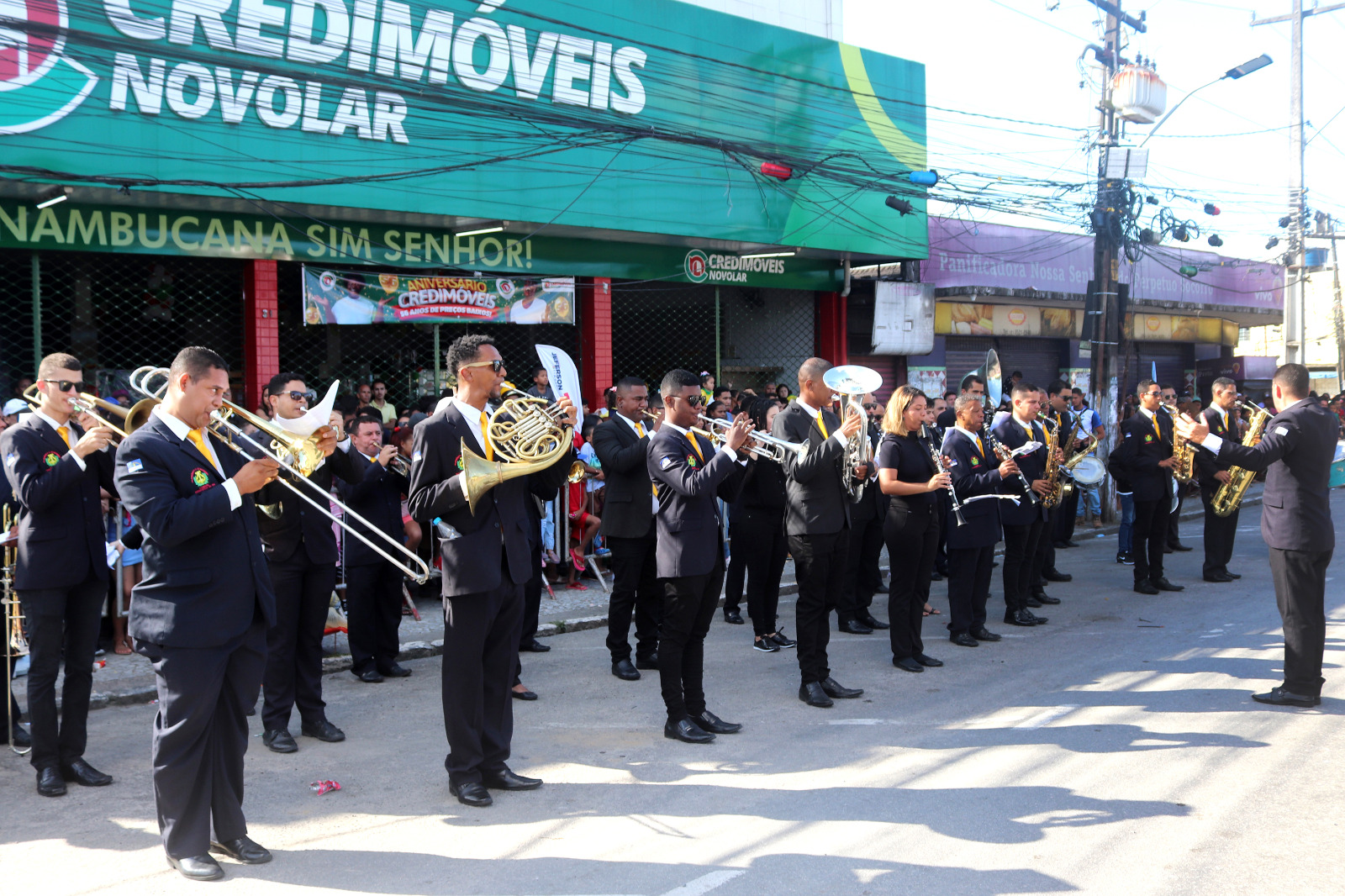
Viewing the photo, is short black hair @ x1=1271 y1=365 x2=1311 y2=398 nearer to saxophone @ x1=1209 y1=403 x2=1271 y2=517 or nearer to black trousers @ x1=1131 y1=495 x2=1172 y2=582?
black trousers @ x1=1131 y1=495 x2=1172 y2=582

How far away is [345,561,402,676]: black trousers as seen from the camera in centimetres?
740

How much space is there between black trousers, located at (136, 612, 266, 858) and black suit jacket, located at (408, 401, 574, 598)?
96 cm

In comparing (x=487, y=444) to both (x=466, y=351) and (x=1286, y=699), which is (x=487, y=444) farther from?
(x=1286, y=699)

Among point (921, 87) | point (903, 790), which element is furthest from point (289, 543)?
point (921, 87)

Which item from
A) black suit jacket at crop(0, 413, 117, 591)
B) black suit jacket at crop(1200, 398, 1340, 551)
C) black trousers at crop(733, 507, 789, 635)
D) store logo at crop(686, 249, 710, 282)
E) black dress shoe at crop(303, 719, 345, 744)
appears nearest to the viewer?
black suit jacket at crop(0, 413, 117, 591)

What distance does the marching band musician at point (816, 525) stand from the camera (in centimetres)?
668

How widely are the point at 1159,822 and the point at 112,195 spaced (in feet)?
34.0

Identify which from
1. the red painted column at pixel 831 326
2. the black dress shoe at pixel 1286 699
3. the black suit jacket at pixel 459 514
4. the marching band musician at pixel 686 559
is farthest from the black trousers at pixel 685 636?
the red painted column at pixel 831 326

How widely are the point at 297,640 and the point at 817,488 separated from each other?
3.22 metres

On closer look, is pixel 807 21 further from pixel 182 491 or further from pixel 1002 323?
pixel 182 491

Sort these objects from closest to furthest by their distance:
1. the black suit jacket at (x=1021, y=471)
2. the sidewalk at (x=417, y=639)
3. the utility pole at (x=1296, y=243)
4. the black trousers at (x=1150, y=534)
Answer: the sidewalk at (x=417, y=639), the black suit jacket at (x=1021, y=471), the black trousers at (x=1150, y=534), the utility pole at (x=1296, y=243)

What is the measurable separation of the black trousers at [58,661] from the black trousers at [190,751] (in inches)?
53.0

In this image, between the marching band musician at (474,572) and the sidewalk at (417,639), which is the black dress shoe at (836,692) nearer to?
the marching band musician at (474,572)

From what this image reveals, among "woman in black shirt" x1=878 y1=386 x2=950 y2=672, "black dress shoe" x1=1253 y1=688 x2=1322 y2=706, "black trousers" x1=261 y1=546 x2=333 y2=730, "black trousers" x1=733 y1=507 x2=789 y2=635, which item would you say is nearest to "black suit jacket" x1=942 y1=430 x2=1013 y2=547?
"woman in black shirt" x1=878 y1=386 x2=950 y2=672
